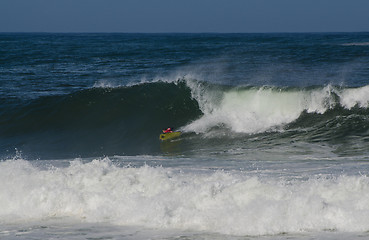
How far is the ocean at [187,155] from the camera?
21.5ft

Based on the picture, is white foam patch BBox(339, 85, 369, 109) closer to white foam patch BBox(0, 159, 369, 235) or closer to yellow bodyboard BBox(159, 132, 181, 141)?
yellow bodyboard BBox(159, 132, 181, 141)

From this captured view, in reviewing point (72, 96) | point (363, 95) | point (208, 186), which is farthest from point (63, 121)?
point (208, 186)

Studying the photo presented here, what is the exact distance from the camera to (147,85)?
19750 mm

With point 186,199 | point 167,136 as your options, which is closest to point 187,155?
point 167,136

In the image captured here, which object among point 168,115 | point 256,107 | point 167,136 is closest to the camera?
point 167,136

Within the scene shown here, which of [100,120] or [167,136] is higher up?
[100,120]

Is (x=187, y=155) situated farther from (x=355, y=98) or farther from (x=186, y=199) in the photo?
(x=355, y=98)

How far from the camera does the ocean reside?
6.56m

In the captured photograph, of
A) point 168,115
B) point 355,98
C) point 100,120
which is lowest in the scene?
point 100,120

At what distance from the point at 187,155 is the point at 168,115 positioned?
229 inches

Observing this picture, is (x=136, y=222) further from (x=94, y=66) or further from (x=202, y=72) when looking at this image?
(x=94, y=66)

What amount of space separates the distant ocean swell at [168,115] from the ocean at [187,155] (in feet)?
0.17

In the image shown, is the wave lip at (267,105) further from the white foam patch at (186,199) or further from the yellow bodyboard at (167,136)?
the white foam patch at (186,199)

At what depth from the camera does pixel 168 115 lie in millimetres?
16922
